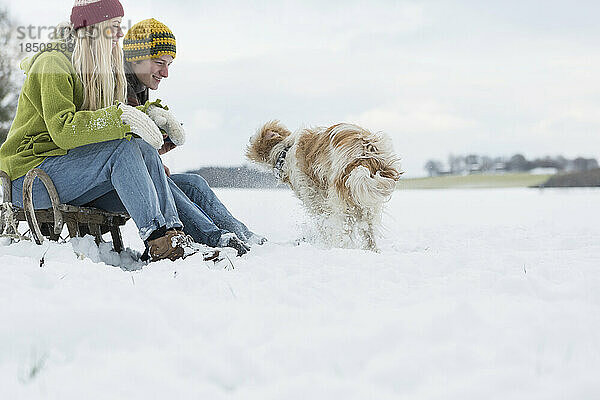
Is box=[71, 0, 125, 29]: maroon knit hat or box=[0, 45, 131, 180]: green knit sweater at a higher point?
box=[71, 0, 125, 29]: maroon knit hat

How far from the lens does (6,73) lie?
1088 centimetres

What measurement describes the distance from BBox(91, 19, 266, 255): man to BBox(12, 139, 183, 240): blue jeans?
0.23 metres

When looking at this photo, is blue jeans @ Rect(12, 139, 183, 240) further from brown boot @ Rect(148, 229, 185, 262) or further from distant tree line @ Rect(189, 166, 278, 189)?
distant tree line @ Rect(189, 166, 278, 189)

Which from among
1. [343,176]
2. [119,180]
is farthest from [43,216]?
[343,176]

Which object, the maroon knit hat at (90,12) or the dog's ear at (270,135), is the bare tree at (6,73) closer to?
the dog's ear at (270,135)

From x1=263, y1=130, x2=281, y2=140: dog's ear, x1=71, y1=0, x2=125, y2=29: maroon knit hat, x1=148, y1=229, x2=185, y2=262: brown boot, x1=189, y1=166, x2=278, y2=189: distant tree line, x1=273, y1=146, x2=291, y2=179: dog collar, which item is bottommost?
x1=189, y1=166, x2=278, y2=189: distant tree line

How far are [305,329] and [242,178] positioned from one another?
2.95 meters

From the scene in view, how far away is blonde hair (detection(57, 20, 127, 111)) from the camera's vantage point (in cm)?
249

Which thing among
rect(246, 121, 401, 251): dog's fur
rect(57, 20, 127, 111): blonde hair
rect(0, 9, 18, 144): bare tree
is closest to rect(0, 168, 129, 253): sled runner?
rect(57, 20, 127, 111): blonde hair

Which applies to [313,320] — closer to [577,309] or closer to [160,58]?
[577,309]

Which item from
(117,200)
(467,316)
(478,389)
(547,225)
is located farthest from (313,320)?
(547,225)

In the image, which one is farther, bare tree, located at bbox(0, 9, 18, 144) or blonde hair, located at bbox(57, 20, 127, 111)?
bare tree, located at bbox(0, 9, 18, 144)

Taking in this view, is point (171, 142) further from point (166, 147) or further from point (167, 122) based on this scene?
point (167, 122)

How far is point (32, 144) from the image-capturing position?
2561mm
